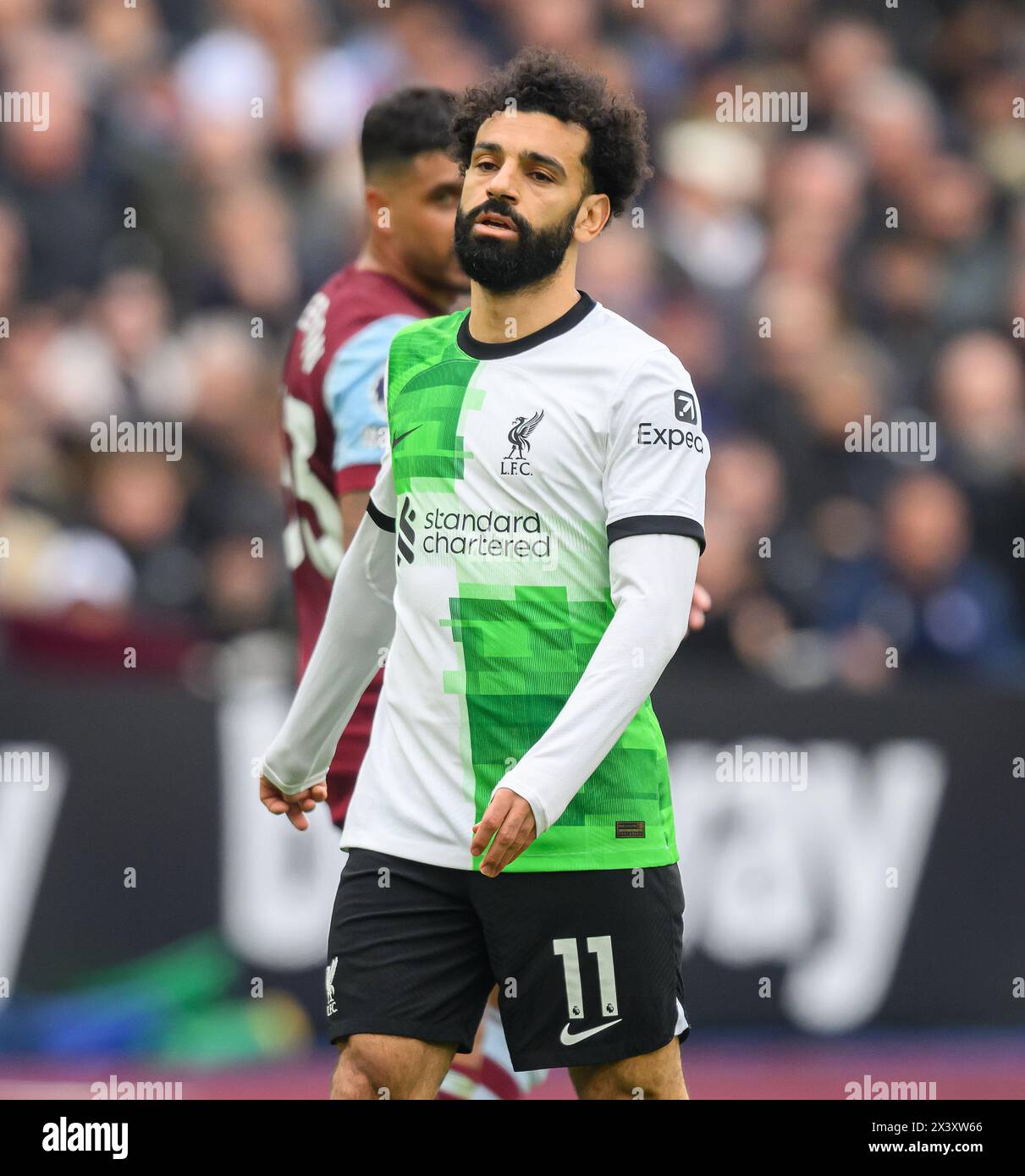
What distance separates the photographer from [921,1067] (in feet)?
24.7

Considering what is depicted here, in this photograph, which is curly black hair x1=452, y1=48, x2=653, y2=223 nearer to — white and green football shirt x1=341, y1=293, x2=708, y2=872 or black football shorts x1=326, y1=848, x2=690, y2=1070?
white and green football shirt x1=341, y1=293, x2=708, y2=872

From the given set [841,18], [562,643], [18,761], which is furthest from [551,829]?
[841,18]

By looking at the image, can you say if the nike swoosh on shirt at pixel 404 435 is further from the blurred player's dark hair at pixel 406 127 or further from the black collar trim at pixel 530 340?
the blurred player's dark hair at pixel 406 127

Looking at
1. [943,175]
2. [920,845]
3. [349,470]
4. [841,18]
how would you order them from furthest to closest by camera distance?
[841,18] < [943,175] < [920,845] < [349,470]

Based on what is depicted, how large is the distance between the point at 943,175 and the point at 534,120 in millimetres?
7561

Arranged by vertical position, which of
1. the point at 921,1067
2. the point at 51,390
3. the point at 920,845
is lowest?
the point at 921,1067

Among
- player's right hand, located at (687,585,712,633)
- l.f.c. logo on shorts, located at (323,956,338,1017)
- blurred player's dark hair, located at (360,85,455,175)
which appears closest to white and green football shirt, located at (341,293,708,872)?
l.f.c. logo on shorts, located at (323,956,338,1017)

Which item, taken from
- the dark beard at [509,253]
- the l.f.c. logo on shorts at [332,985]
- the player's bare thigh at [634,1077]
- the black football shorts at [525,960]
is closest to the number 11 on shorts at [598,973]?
the black football shorts at [525,960]

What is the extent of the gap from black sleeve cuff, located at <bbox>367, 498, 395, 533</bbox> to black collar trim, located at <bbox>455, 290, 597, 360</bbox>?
39 centimetres

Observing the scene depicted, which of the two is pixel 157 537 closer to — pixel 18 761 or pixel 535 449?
pixel 18 761

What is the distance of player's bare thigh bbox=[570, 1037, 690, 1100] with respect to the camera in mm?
3871

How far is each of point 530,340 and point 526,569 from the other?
18.8 inches

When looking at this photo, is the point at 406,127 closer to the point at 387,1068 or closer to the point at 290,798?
the point at 290,798

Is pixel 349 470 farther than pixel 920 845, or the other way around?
pixel 920 845
